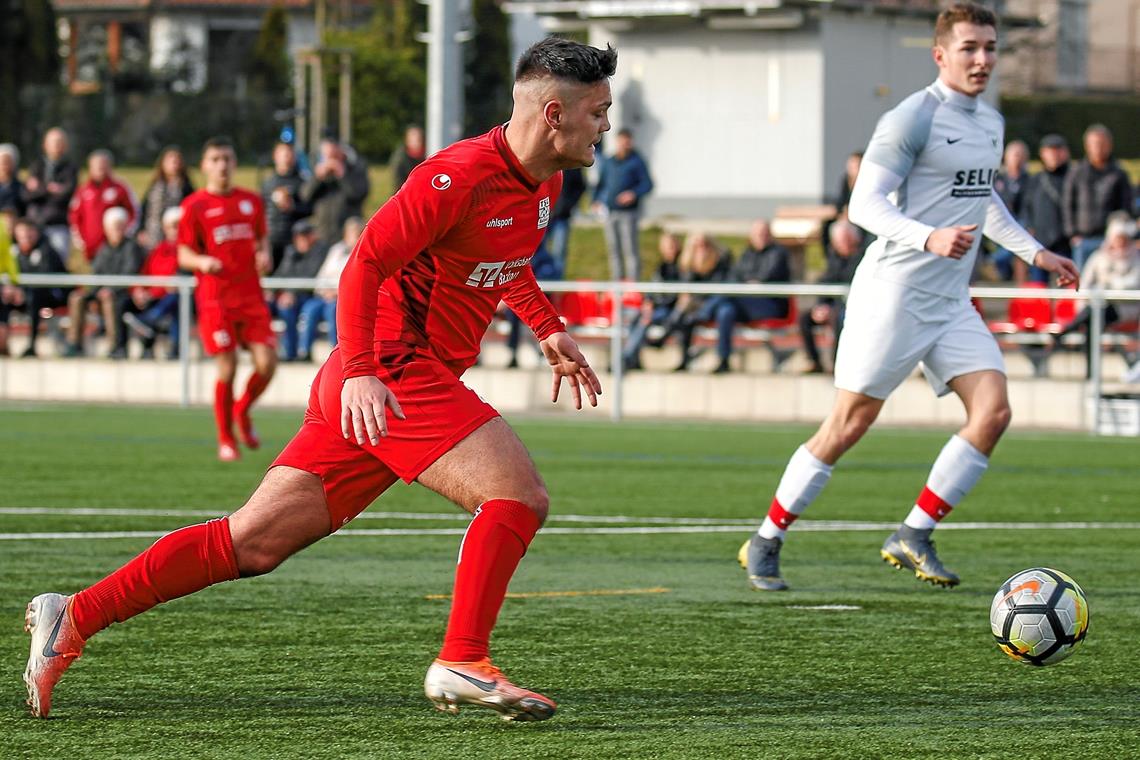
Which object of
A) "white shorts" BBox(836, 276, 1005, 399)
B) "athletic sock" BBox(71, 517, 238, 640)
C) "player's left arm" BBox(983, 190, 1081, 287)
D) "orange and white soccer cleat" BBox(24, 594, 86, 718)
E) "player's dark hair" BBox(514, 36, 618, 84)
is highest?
"player's dark hair" BBox(514, 36, 618, 84)

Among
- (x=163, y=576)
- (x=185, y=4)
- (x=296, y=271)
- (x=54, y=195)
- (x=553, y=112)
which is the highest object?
(x=185, y=4)

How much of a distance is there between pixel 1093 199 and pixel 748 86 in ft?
62.3

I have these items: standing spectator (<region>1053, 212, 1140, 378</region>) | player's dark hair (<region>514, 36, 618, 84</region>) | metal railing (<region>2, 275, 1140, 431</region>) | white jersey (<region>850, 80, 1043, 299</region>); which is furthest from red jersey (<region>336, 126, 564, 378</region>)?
standing spectator (<region>1053, 212, 1140, 378</region>)

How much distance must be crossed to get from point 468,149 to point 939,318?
319cm

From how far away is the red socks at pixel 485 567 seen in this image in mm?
5176

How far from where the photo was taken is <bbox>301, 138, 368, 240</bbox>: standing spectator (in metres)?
21.1

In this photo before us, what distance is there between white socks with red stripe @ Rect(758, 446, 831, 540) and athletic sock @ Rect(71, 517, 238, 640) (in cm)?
309

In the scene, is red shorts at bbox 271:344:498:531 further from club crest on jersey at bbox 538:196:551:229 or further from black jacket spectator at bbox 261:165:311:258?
black jacket spectator at bbox 261:165:311:258

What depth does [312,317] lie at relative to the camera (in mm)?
19812

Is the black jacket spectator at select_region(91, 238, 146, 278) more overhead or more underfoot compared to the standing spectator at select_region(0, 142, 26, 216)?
more underfoot

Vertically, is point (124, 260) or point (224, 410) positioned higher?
point (124, 260)

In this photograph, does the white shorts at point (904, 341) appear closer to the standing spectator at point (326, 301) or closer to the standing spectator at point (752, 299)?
the standing spectator at point (752, 299)

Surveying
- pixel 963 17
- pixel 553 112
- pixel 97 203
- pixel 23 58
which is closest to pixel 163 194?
pixel 97 203

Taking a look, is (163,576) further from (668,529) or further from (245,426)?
(245,426)
